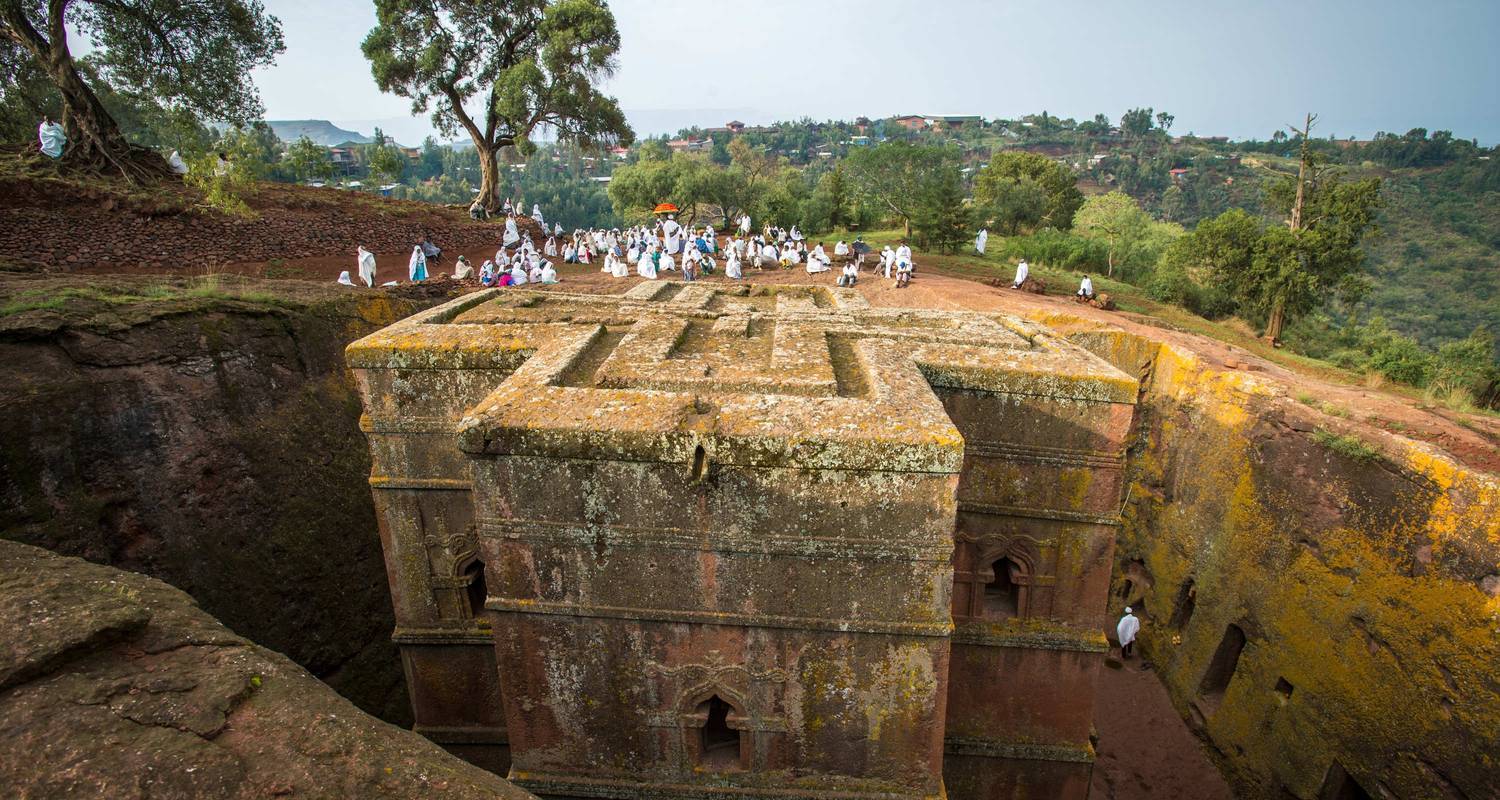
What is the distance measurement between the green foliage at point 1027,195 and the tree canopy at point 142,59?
3570 centimetres

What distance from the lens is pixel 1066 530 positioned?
740 cm

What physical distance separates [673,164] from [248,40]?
955 inches

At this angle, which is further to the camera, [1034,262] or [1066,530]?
[1034,262]

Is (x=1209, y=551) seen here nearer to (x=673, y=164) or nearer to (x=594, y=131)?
(x=594, y=131)

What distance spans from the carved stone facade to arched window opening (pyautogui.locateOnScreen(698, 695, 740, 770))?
0.03m

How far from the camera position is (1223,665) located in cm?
1205

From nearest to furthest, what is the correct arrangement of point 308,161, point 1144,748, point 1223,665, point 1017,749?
point 1017,749 < point 1144,748 < point 1223,665 < point 308,161

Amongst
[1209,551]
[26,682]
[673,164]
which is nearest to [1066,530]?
[1209,551]

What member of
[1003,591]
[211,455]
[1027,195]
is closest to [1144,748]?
[1003,591]

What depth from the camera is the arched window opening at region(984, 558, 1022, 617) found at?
25.4ft

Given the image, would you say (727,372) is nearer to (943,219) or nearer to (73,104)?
(73,104)

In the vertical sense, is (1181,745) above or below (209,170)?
below

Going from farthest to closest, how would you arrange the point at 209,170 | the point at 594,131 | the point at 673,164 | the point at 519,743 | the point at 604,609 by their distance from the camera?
the point at 673,164, the point at 594,131, the point at 209,170, the point at 519,743, the point at 604,609

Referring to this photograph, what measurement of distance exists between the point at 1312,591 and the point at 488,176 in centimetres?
3145
